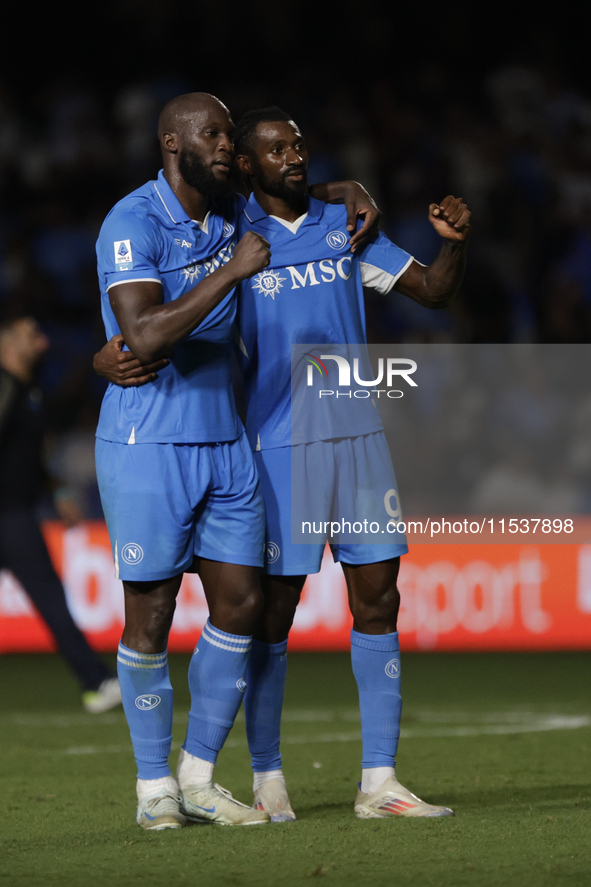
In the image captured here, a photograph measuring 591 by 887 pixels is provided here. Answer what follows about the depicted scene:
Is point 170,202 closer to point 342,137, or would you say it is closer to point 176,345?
point 176,345

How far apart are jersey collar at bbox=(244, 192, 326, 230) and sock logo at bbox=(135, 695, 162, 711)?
60.5 inches

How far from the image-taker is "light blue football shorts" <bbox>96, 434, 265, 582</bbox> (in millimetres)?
3457

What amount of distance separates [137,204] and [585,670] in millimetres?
5127

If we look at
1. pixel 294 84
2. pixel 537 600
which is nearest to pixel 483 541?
pixel 537 600

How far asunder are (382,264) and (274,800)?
176cm

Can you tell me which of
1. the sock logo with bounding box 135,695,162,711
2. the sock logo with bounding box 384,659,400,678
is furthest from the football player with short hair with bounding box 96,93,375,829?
the sock logo with bounding box 384,659,400,678

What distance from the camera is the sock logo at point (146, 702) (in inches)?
139

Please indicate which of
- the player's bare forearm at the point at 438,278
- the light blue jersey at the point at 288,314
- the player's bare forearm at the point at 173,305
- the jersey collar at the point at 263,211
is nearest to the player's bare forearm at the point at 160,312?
the player's bare forearm at the point at 173,305

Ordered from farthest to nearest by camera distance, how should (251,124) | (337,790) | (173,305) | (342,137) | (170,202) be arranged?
(342,137) < (337,790) < (251,124) < (170,202) < (173,305)

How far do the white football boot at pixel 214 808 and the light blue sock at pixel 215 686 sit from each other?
0.10 metres

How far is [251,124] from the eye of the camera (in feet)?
12.6

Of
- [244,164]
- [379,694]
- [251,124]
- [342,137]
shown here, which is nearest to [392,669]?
[379,694]

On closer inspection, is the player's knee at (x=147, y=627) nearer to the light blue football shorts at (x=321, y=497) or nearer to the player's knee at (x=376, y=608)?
the light blue football shorts at (x=321, y=497)
